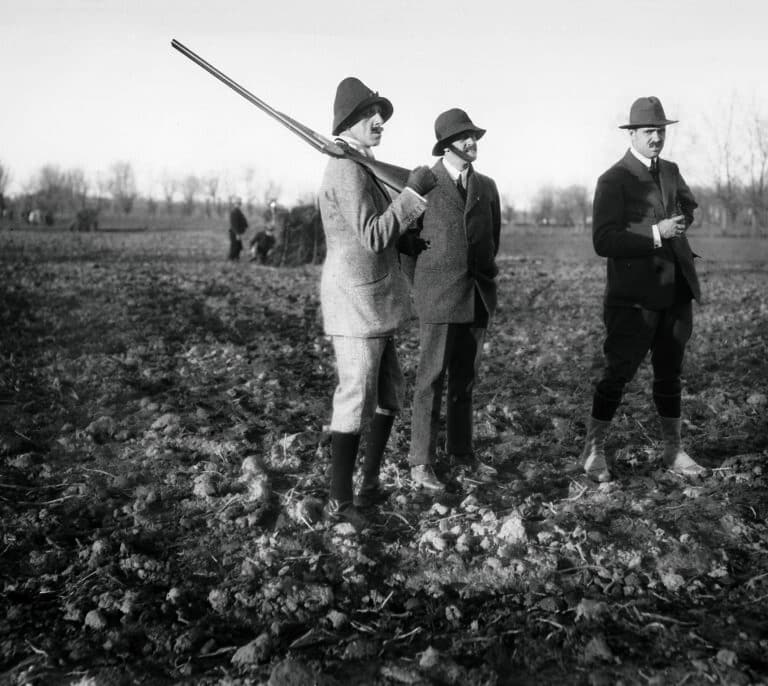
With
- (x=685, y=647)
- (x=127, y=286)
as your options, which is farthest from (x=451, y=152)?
(x=127, y=286)

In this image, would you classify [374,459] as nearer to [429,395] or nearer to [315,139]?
[429,395]

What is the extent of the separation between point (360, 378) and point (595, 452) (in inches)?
55.0

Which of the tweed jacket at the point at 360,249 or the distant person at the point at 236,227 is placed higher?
the distant person at the point at 236,227

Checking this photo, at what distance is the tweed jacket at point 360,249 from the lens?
303 centimetres

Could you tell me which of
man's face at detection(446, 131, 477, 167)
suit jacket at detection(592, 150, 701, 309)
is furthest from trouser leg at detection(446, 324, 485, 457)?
man's face at detection(446, 131, 477, 167)

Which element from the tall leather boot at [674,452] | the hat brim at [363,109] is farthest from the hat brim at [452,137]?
the tall leather boot at [674,452]

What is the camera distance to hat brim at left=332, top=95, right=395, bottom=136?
10.3 ft

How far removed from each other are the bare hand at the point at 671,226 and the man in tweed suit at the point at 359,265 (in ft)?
3.95

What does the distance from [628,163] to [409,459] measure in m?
1.85

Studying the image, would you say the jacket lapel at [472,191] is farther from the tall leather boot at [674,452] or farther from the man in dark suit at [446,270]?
the tall leather boot at [674,452]

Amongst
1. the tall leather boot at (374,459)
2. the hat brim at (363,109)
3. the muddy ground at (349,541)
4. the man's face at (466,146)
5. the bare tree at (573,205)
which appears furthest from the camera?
the bare tree at (573,205)

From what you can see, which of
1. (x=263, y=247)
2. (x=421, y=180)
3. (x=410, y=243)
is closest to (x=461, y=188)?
(x=410, y=243)

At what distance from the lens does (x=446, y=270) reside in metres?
3.76

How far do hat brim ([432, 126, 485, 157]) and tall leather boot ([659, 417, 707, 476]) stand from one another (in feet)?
5.77
